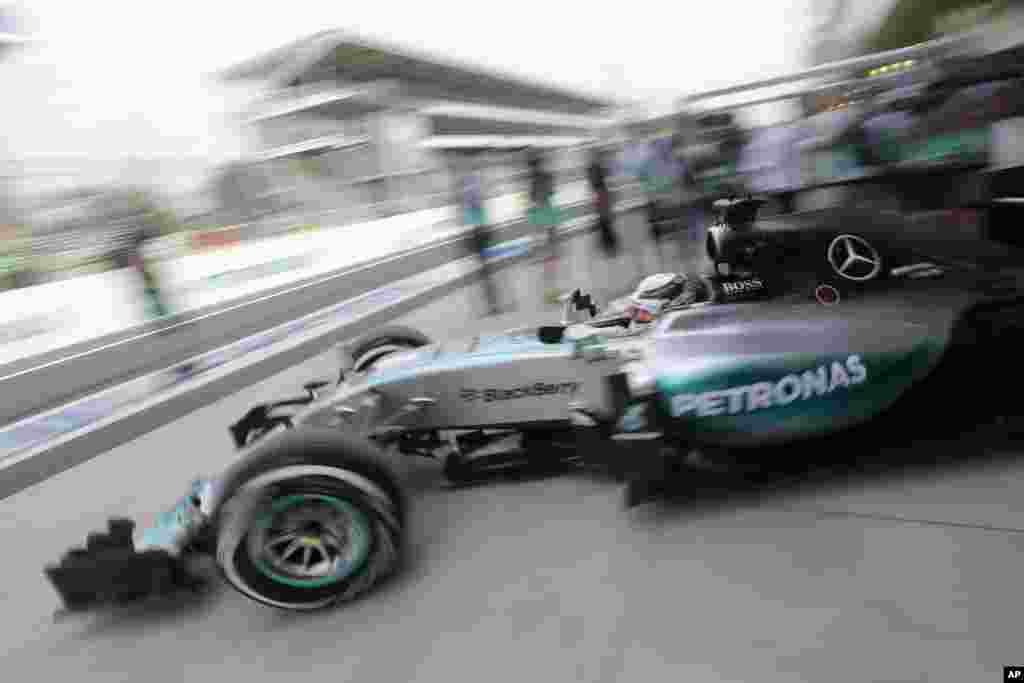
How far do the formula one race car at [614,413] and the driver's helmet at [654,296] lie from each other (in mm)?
421

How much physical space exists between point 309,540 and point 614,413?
3.29 ft

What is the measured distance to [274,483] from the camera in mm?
1768

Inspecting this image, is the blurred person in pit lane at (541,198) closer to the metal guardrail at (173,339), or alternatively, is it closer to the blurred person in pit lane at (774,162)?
the metal guardrail at (173,339)

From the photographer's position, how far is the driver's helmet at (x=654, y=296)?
2.84m

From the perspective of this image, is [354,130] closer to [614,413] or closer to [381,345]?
[381,345]

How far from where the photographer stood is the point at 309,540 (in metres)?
1.83

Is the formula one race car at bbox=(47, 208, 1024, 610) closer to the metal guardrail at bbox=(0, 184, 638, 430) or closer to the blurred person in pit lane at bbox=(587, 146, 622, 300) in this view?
the metal guardrail at bbox=(0, 184, 638, 430)

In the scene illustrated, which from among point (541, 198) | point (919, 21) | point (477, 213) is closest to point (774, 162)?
point (541, 198)

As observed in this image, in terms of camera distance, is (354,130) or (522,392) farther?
(354,130)

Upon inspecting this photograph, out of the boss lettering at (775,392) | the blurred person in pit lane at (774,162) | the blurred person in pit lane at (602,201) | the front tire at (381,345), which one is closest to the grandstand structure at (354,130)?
the blurred person in pit lane at (602,201)

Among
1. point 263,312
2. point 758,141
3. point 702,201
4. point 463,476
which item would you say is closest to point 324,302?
point 263,312

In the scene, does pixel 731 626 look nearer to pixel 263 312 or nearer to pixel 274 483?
pixel 274 483

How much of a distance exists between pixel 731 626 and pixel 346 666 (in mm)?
1002

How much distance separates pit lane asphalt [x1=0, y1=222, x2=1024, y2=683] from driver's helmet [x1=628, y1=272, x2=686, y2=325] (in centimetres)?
81
